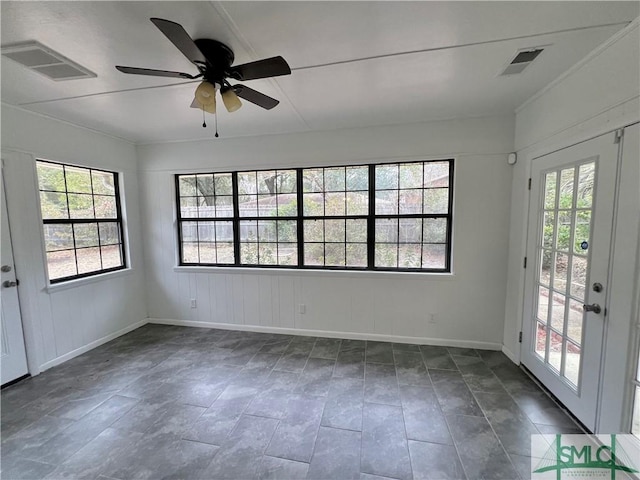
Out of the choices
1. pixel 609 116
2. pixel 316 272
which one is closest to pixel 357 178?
pixel 316 272

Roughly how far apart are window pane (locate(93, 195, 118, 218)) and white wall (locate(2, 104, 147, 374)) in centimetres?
13

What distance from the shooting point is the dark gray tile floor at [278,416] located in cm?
158

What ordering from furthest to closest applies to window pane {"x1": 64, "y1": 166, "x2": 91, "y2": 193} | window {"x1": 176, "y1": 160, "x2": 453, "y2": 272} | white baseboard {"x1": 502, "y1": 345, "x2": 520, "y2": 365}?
window {"x1": 176, "y1": 160, "x2": 453, "y2": 272}, window pane {"x1": 64, "y1": 166, "x2": 91, "y2": 193}, white baseboard {"x1": 502, "y1": 345, "x2": 520, "y2": 365}

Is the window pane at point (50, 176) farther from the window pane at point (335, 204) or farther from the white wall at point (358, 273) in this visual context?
the window pane at point (335, 204)

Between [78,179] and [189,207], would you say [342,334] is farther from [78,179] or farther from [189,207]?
[78,179]

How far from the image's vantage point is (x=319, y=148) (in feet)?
10.4

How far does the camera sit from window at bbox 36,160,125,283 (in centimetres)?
274

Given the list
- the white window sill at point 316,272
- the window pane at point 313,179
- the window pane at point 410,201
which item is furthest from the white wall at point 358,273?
the window pane at point 410,201

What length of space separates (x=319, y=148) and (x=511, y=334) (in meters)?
3.00

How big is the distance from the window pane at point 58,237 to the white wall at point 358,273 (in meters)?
0.88

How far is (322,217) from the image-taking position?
3.29 m

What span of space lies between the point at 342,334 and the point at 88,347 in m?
3.04

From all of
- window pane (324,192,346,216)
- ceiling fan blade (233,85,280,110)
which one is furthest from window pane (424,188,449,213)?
ceiling fan blade (233,85,280,110)

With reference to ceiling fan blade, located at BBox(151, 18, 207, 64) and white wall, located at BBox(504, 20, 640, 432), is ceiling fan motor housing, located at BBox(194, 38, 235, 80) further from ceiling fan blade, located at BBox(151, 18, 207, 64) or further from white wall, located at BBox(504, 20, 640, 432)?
white wall, located at BBox(504, 20, 640, 432)
